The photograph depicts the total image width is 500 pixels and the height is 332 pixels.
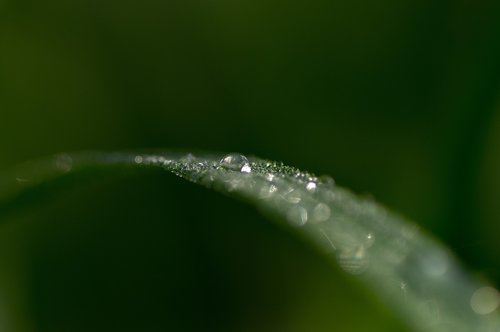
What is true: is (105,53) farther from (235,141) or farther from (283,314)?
(283,314)

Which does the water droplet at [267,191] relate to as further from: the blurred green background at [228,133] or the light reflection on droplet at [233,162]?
the blurred green background at [228,133]

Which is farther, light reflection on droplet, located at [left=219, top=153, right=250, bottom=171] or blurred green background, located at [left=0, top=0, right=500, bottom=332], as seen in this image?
blurred green background, located at [left=0, top=0, right=500, bottom=332]

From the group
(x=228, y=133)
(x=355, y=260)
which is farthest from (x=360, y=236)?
(x=228, y=133)

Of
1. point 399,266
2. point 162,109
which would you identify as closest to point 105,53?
point 162,109

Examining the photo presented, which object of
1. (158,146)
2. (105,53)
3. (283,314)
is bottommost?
(283,314)

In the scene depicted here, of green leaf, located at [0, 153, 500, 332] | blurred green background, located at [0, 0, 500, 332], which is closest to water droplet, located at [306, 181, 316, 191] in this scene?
green leaf, located at [0, 153, 500, 332]

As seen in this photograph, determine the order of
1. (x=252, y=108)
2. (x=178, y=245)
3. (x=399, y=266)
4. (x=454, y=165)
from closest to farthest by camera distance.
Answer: (x=399, y=266) → (x=454, y=165) → (x=178, y=245) → (x=252, y=108)

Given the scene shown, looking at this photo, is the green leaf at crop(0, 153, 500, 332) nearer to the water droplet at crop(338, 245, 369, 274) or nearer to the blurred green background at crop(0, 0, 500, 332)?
the water droplet at crop(338, 245, 369, 274)

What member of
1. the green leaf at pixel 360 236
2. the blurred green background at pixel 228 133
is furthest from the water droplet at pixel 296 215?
the blurred green background at pixel 228 133
